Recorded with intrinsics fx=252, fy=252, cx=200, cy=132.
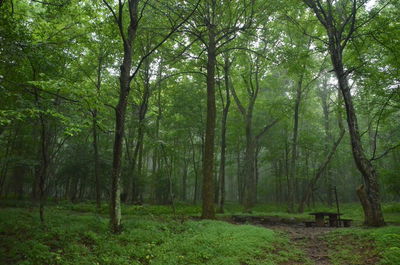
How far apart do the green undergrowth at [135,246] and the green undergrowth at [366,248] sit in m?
1.27

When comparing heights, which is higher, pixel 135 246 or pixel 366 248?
pixel 135 246

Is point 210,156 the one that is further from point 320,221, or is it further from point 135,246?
point 320,221

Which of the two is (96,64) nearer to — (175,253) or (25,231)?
(25,231)

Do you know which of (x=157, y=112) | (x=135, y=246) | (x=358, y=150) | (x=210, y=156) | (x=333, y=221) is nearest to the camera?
(x=135, y=246)

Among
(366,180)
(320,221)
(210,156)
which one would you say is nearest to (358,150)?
(366,180)

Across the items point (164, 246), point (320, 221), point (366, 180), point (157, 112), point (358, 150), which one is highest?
point (157, 112)

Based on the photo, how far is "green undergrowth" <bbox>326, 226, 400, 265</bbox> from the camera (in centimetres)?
623

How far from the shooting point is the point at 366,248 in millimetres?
7566

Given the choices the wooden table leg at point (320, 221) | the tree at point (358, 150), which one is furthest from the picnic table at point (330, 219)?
the tree at point (358, 150)

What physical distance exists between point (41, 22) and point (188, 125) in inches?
689

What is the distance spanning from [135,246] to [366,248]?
6.80 m

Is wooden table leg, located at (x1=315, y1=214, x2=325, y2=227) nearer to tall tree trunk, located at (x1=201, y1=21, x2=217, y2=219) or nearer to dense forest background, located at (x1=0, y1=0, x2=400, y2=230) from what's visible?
dense forest background, located at (x1=0, y1=0, x2=400, y2=230)

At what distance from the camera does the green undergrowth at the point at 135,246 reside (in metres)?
5.80

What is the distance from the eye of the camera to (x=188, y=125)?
88.2ft
